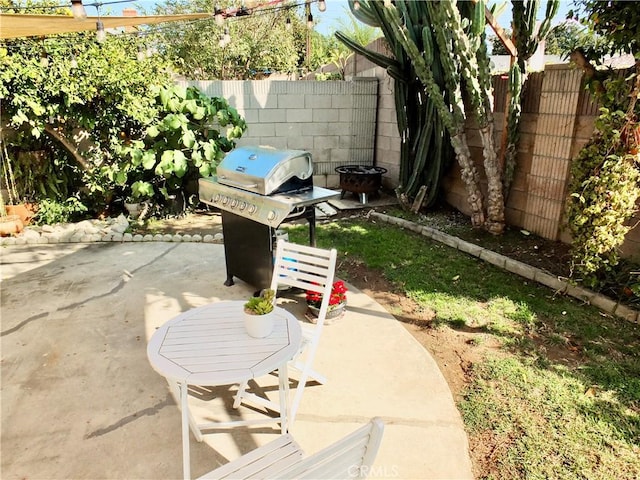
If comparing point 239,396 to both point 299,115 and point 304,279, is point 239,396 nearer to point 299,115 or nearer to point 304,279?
point 304,279

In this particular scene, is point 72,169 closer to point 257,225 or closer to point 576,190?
point 257,225

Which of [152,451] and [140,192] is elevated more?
[140,192]

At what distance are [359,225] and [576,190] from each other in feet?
9.82

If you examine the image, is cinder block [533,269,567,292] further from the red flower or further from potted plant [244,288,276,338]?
potted plant [244,288,276,338]

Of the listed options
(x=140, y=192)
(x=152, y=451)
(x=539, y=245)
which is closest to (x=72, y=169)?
(x=140, y=192)

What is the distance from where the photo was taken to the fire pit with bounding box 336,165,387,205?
7.32 meters

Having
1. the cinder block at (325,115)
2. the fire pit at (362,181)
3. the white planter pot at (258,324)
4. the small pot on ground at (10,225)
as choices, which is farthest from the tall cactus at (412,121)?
the small pot on ground at (10,225)

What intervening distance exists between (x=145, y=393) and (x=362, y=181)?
516cm

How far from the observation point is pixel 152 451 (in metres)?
2.46

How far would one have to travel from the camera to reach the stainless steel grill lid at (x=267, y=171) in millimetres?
3855

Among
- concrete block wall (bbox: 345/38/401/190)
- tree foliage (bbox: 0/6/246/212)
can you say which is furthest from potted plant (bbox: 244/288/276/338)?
concrete block wall (bbox: 345/38/401/190)

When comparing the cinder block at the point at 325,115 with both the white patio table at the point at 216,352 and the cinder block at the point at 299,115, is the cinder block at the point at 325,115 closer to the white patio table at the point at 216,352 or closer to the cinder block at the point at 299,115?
the cinder block at the point at 299,115

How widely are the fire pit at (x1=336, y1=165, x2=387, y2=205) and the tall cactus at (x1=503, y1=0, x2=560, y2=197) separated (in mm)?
2525

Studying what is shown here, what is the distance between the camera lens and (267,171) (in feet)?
12.6
